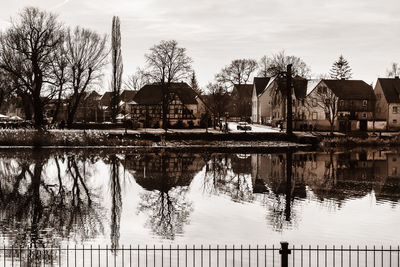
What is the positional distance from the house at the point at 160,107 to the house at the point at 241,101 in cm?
2976

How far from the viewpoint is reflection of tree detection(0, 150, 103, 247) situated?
20828mm

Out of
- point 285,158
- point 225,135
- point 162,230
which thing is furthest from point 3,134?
point 162,230

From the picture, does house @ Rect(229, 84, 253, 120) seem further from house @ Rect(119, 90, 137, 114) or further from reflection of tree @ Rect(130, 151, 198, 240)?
reflection of tree @ Rect(130, 151, 198, 240)

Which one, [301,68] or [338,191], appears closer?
[338,191]

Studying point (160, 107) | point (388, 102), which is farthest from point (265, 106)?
point (160, 107)

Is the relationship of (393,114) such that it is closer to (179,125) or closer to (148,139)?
(179,125)

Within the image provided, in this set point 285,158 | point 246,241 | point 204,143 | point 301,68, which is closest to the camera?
point 246,241

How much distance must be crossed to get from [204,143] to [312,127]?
96.2ft

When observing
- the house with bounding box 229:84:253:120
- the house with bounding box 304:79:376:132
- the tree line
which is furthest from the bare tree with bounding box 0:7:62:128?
the house with bounding box 229:84:253:120

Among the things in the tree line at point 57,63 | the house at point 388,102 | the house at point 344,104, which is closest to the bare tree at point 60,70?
the tree line at point 57,63

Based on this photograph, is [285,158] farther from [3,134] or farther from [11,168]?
[3,134]

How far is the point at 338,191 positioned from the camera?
32.8 meters

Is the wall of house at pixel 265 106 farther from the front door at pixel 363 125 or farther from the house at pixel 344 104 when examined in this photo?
the front door at pixel 363 125

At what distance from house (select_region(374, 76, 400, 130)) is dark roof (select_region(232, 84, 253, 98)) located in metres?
36.0
